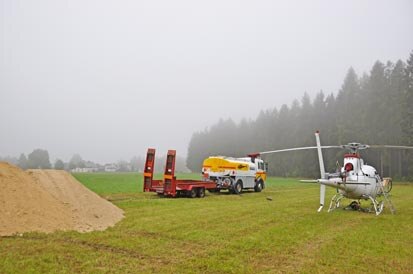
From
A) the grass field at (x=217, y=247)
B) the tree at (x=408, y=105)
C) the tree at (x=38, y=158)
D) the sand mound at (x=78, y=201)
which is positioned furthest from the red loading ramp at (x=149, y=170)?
the tree at (x=38, y=158)

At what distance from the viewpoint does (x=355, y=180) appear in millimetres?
15172

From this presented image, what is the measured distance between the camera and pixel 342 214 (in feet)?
49.4

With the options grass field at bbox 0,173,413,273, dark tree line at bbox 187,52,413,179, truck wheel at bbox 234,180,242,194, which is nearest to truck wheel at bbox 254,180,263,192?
truck wheel at bbox 234,180,242,194

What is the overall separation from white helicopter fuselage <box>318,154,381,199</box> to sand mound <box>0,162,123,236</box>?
29.0 feet

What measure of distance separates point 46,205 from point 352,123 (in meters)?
53.6

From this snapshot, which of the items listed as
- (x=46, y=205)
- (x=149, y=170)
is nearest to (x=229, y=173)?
(x=149, y=170)

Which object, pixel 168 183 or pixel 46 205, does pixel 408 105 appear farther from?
pixel 46 205

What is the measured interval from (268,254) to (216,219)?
4655 millimetres

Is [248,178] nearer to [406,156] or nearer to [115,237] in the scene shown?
[115,237]

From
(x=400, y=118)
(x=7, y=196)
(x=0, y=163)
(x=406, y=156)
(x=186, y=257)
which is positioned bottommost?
(x=186, y=257)

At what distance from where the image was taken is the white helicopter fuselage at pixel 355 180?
15.0 metres

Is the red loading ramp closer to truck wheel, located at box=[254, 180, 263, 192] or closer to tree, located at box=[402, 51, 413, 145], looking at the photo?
truck wheel, located at box=[254, 180, 263, 192]

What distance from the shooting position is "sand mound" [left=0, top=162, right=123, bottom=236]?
31.0 feet

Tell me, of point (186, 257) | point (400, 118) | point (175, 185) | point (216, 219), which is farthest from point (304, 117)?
point (186, 257)
